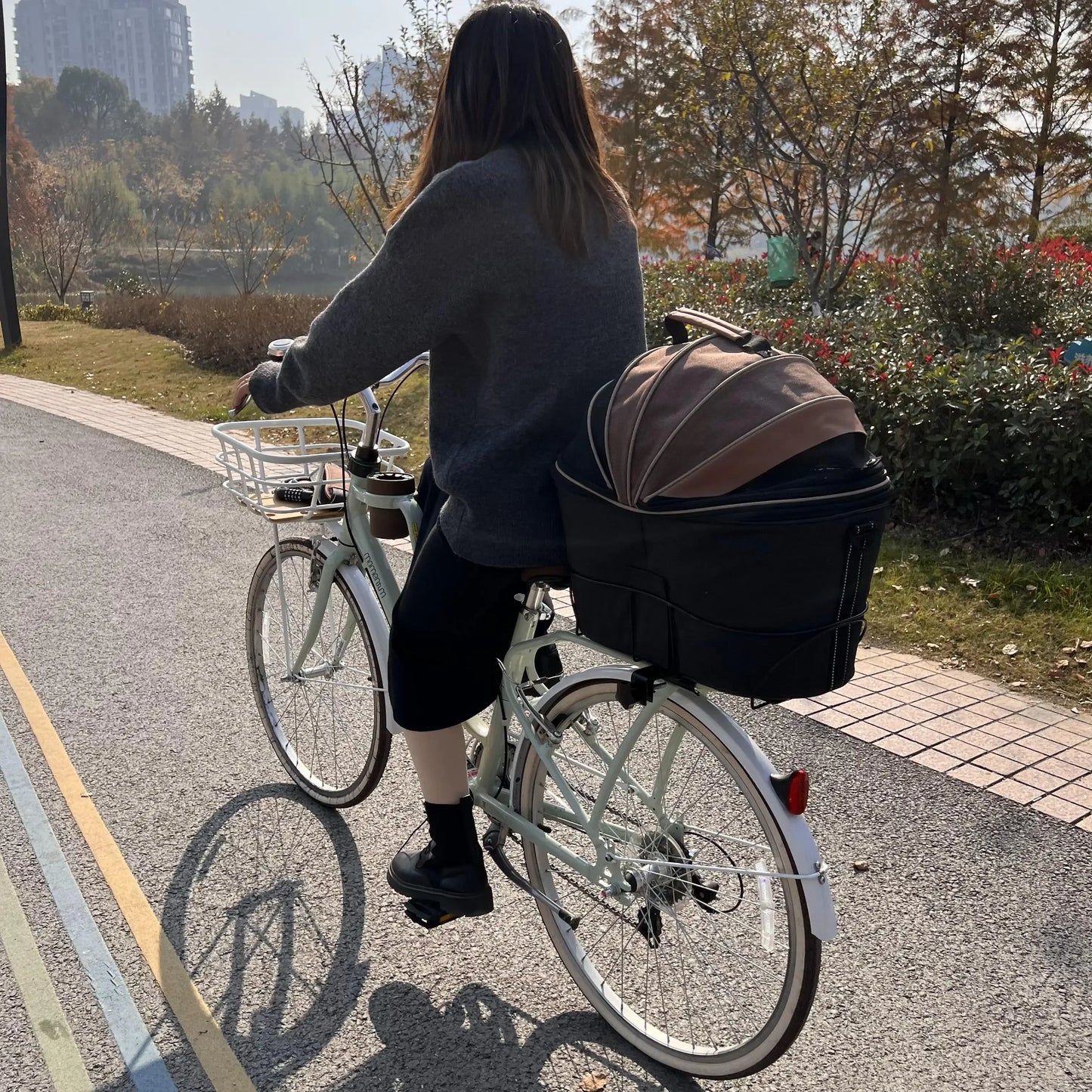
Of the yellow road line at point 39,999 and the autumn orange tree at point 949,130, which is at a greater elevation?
the autumn orange tree at point 949,130

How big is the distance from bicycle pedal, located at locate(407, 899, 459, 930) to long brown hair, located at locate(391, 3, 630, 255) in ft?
5.33

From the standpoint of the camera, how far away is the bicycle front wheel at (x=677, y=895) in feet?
7.20

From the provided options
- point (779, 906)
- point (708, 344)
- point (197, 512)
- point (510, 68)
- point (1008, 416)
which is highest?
point (510, 68)

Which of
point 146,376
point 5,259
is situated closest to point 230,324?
point 146,376

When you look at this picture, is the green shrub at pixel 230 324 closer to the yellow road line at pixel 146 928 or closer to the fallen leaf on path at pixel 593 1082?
the yellow road line at pixel 146 928

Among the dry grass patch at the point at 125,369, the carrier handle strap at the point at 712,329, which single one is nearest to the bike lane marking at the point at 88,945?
the carrier handle strap at the point at 712,329

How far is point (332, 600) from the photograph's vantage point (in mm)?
3301

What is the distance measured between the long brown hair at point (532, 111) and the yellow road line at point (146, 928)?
76.8 inches

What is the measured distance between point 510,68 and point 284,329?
579 inches

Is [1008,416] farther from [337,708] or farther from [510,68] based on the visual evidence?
[510,68]

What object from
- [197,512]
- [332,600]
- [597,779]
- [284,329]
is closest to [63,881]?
[332,600]

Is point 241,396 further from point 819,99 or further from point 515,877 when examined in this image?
point 819,99

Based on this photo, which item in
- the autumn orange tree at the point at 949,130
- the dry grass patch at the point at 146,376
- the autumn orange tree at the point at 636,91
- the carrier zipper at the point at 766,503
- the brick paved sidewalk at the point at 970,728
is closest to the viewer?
the carrier zipper at the point at 766,503

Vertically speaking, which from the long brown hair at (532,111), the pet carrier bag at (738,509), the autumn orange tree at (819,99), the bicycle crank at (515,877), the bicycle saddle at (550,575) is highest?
the autumn orange tree at (819,99)
